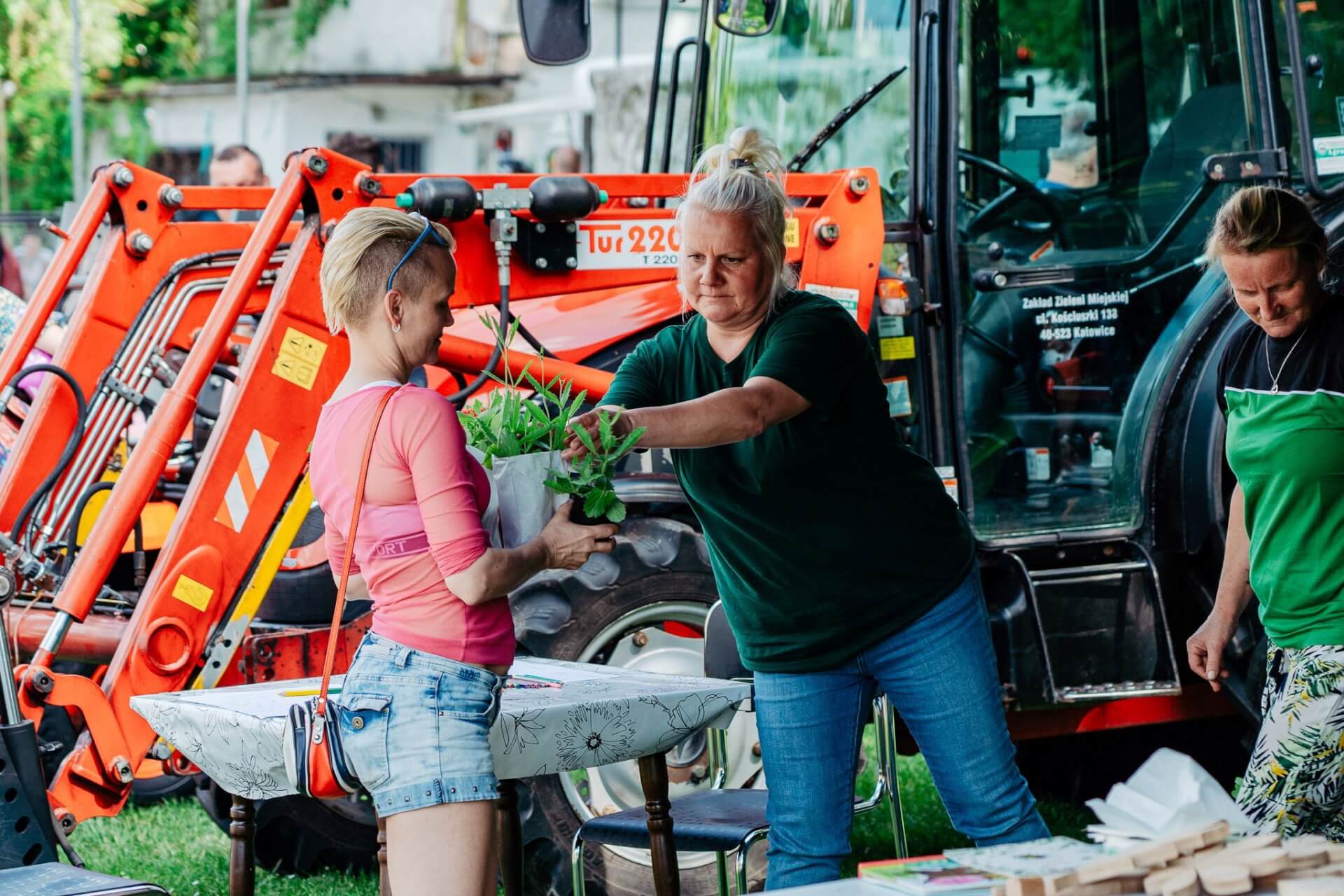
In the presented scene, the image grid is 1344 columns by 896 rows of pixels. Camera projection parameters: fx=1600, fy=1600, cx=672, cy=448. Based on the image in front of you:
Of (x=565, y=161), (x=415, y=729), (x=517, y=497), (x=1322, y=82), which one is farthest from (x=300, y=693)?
(x=565, y=161)

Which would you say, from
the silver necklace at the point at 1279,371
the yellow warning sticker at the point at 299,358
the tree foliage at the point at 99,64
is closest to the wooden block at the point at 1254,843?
the silver necklace at the point at 1279,371

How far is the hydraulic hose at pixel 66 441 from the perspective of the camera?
393 cm

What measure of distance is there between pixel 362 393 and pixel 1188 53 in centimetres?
298

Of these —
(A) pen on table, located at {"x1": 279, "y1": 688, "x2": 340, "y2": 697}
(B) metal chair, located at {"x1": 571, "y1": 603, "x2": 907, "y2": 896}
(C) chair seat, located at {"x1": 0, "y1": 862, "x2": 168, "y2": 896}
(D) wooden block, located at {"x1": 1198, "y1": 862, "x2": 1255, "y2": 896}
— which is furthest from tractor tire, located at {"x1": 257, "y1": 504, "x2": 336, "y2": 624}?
(D) wooden block, located at {"x1": 1198, "y1": 862, "x2": 1255, "y2": 896}

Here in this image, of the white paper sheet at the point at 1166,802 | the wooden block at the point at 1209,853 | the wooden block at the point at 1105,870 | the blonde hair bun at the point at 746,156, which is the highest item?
the blonde hair bun at the point at 746,156

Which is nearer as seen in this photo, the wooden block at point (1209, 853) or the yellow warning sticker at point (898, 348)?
the wooden block at point (1209, 853)

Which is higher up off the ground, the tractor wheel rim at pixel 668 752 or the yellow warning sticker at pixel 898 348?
the yellow warning sticker at pixel 898 348

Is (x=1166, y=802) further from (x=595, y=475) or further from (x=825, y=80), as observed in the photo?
(x=825, y=80)

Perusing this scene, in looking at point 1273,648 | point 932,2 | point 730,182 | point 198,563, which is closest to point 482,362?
point 198,563

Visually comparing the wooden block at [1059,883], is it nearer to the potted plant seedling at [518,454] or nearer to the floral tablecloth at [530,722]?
the potted plant seedling at [518,454]

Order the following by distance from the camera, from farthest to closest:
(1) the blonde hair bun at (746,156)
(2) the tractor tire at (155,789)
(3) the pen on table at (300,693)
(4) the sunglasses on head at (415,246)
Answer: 1. (2) the tractor tire at (155,789)
2. (3) the pen on table at (300,693)
3. (1) the blonde hair bun at (746,156)
4. (4) the sunglasses on head at (415,246)

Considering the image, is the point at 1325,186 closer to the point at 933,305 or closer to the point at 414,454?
the point at 933,305

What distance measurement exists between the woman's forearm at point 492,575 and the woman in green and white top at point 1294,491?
147 cm

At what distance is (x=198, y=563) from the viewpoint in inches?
147
